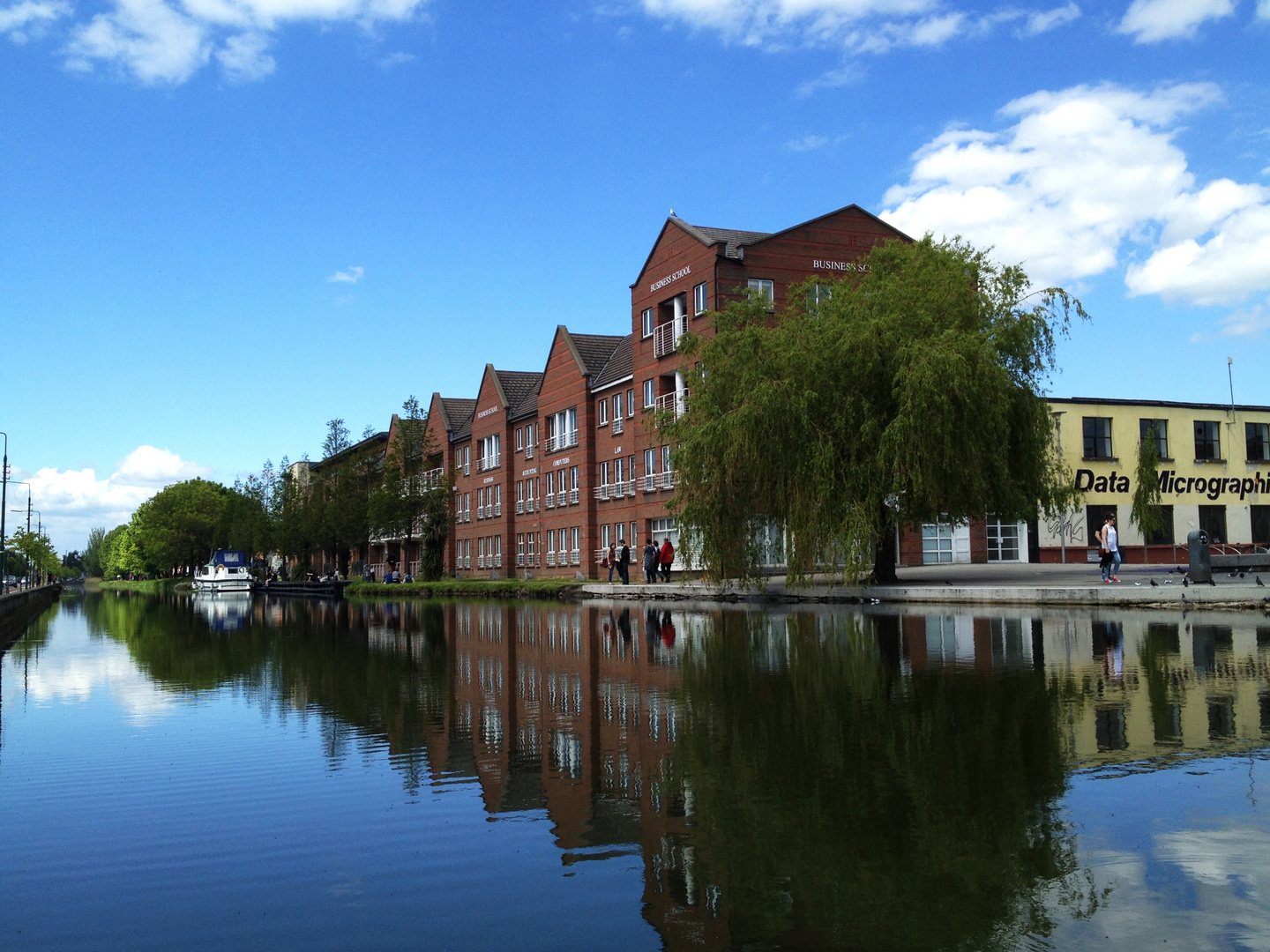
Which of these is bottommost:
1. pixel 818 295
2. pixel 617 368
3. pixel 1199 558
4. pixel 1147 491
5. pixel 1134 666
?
pixel 1134 666

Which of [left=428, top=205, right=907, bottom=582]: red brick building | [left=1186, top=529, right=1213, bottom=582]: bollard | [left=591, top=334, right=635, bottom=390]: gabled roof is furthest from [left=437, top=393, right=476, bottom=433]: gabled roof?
[left=1186, top=529, right=1213, bottom=582]: bollard

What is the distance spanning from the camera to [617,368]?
57.3 metres

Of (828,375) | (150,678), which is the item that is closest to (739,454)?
(828,375)

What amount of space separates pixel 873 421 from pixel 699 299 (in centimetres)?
2076

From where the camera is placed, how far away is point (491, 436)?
7425cm

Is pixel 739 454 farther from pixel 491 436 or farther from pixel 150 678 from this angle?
pixel 491 436

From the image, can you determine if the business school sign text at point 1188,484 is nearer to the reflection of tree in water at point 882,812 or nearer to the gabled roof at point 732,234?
the gabled roof at point 732,234

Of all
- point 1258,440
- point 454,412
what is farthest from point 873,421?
point 454,412

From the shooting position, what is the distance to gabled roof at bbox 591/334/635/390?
55.7m

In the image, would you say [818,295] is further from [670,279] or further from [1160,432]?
[1160,432]

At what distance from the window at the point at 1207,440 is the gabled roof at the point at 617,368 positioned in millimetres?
27743

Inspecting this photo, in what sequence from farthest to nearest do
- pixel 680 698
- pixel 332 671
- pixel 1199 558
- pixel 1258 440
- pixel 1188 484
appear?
pixel 1258 440, pixel 1188 484, pixel 1199 558, pixel 332 671, pixel 680 698

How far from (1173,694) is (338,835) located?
7830 millimetres

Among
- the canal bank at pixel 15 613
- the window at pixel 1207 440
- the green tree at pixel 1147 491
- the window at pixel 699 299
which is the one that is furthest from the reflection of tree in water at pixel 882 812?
the window at pixel 1207 440
